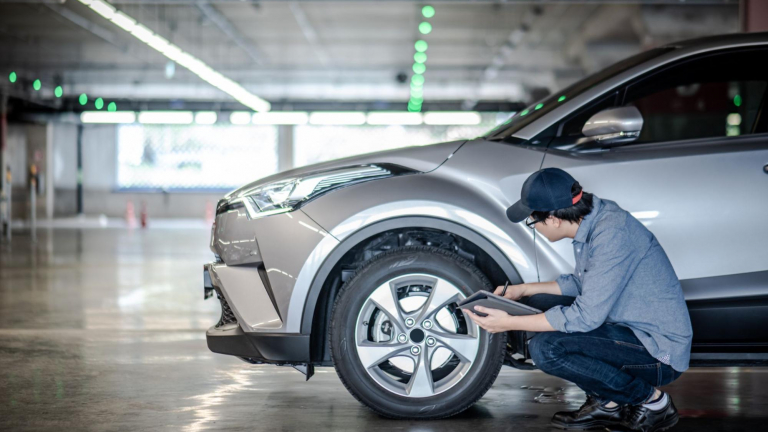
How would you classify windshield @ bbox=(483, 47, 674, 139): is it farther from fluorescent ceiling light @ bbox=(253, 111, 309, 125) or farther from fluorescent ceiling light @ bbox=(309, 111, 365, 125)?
fluorescent ceiling light @ bbox=(253, 111, 309, 125)

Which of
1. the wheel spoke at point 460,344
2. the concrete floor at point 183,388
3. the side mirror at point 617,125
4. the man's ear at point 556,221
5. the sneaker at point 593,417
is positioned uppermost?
the side mirror at point 617,125

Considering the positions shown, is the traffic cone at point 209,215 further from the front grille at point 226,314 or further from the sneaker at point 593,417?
the sneaker at point 593,417

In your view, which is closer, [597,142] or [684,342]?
[684,342]

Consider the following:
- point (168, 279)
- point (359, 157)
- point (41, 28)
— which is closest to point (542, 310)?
point (359, 157)

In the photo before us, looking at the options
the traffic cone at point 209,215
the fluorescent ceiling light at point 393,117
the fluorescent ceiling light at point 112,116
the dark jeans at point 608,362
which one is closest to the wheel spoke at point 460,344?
the dark jeans at point 608,362

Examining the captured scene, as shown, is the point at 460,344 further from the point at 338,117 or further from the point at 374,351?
the point at 338,117

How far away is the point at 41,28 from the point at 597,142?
56.9ft

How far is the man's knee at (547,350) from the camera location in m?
2.71

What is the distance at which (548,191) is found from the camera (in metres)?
2.58

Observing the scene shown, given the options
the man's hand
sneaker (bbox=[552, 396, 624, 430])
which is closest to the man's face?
the man's hand

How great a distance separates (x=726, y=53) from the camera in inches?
121

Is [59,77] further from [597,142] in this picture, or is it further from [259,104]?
[597,142]

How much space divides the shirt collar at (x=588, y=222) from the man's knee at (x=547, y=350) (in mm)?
372

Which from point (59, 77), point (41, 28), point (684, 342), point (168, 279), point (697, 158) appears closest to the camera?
point (684, 342)
